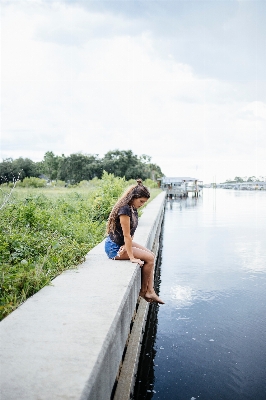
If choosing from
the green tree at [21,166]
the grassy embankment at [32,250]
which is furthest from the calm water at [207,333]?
the green tree at [21,166]

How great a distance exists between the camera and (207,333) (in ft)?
17.9

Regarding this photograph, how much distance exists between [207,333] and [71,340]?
327 centimetres

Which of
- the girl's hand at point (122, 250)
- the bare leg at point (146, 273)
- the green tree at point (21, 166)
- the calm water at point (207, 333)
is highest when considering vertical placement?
the green tree at point (21, 166)

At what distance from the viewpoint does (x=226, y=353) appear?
4812mm

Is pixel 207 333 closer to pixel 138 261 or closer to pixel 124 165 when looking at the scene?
pixel 138 261

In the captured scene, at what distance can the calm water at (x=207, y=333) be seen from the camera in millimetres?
4129

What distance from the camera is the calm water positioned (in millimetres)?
4129

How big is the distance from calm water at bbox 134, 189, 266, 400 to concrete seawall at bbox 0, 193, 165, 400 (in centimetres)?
58

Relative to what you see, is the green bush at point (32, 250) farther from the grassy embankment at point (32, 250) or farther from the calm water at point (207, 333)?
the calm water at point (207, 333)

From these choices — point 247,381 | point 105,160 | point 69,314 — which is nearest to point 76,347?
point 69,314

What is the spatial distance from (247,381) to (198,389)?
0.63 meters

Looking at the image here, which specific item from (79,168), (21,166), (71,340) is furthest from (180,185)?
(71,340)

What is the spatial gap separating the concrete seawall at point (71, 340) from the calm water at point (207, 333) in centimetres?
58

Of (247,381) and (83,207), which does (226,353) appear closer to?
(247,381)
